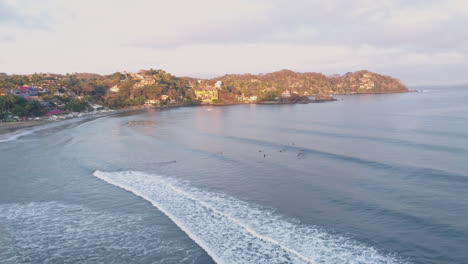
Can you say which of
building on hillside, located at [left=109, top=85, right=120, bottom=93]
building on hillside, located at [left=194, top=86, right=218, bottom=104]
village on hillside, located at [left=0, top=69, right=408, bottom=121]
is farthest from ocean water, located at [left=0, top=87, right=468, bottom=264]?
building on hillside, located at [left=194, top=86, right=218, bottom=104]

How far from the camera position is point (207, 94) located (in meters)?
125

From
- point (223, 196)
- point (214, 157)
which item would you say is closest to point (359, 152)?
point (214, 157)

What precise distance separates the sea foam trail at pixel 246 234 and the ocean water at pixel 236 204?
6 cm

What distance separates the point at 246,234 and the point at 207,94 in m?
114

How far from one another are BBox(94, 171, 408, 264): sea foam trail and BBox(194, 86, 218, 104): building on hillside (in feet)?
342

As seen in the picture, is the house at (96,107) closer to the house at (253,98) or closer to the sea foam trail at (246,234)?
the house at (253,98)

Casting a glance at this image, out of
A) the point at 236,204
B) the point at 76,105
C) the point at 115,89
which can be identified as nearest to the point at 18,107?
the point at 76,105

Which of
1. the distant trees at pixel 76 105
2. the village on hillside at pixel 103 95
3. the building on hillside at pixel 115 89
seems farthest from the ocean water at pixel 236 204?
the building on hillside at pixel 115 89

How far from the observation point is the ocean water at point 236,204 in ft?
39.6

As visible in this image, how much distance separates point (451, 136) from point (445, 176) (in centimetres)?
1898

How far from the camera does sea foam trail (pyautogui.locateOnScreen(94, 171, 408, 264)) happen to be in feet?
37.7

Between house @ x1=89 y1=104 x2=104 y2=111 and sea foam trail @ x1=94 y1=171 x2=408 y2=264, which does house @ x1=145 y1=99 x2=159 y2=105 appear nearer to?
house @ x1=89 y1=104 x2=104 y2=111

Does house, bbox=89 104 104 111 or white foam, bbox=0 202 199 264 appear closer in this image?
white foam, bbox=0 202 199 264

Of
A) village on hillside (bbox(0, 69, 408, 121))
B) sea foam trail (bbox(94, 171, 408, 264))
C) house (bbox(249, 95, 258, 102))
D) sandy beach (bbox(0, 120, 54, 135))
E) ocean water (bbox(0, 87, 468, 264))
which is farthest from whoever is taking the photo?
house (bbox(249, 95, 258, 102))
